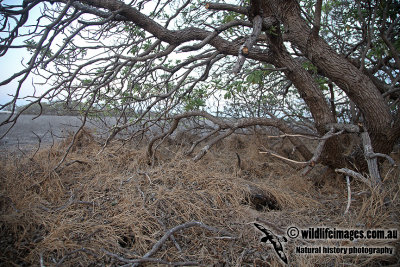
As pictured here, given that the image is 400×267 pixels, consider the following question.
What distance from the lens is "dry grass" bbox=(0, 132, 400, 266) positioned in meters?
1.99

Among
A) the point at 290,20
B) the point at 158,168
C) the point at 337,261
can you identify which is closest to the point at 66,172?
the point at 158,168

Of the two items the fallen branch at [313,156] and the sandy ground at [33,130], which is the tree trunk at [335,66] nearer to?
the fallen branch at [313,156]

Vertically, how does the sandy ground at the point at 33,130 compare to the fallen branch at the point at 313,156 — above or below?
above

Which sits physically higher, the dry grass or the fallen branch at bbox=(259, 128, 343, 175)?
the fallen branch at bbox=(259, 128, 343, 175)

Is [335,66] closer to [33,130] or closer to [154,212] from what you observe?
[154,212]

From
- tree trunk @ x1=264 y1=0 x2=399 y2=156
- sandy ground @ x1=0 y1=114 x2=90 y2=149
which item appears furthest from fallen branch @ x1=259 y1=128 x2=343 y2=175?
sandy ground @ x1=0 y1=114 x2=90 y2=149

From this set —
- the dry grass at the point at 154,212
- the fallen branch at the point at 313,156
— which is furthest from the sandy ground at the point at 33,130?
the fallen branch at the point at 313,156

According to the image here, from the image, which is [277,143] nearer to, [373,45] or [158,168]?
[373,45]

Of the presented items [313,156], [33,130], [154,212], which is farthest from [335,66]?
[33,130]

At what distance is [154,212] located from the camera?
2.48 m

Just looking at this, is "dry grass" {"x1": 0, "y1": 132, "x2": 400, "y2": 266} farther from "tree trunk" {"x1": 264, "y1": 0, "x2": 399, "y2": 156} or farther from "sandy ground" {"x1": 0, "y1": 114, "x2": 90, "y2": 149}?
"sandy ground" {"x1": 0, "y1": 114, "x2": 90, "y2": 149}

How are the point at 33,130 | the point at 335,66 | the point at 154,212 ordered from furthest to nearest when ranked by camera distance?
the point at 33,130 → the point at 335,66 → the point at 154,212

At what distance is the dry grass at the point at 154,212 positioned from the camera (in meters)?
1.99

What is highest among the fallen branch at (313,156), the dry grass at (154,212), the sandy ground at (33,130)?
the sandy ground at (33,130)
